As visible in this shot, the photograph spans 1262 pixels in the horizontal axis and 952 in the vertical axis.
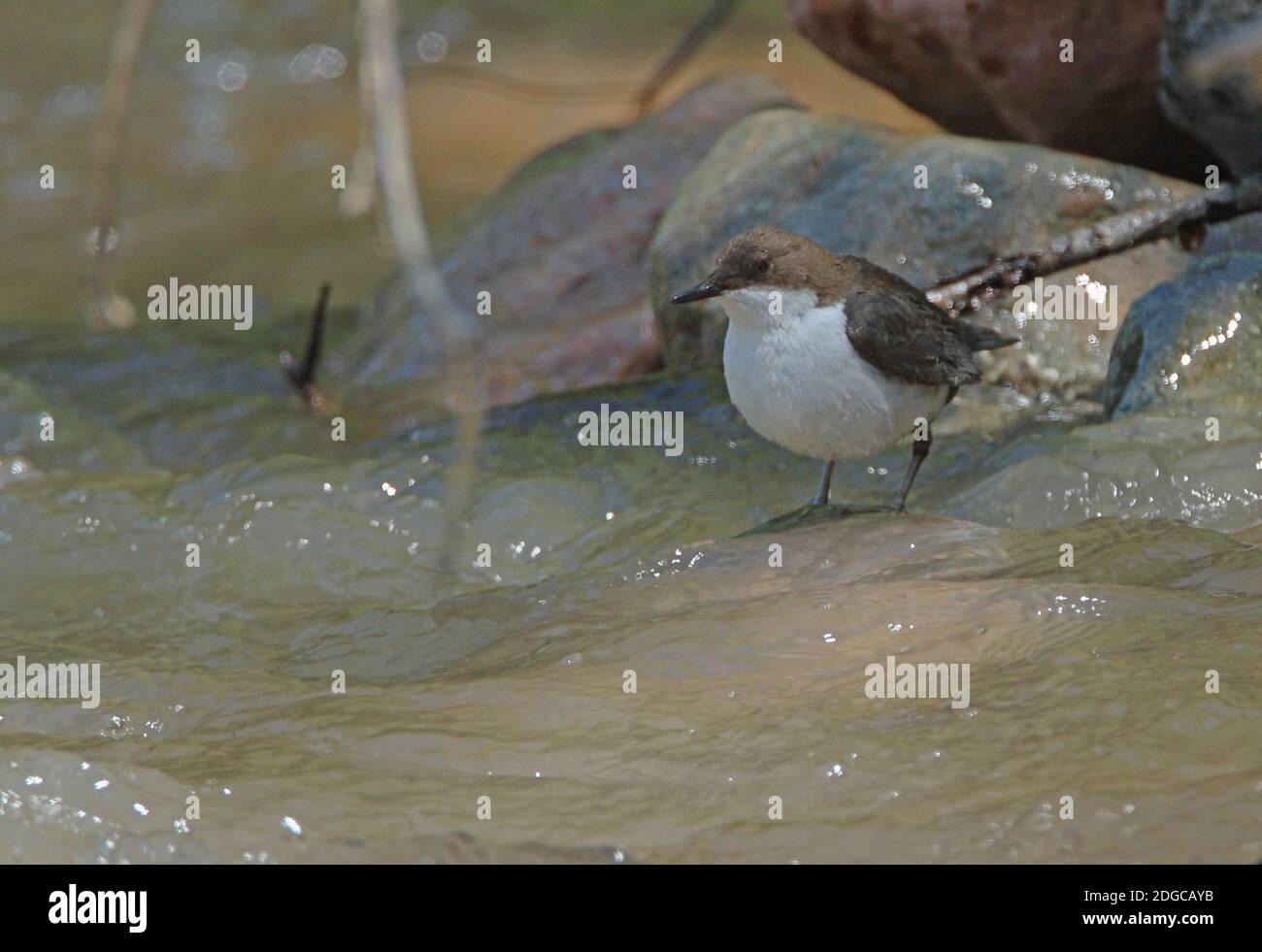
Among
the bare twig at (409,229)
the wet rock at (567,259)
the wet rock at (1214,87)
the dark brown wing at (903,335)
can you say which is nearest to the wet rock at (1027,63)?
the wet rock at (1214,87)

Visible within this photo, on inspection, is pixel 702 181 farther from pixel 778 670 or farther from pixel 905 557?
pixel 778 670

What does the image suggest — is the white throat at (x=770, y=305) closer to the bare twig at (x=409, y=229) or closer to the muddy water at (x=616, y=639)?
the muddy water at (x=616, y=639)

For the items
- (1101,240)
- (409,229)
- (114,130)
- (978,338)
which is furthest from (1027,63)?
(409,229)

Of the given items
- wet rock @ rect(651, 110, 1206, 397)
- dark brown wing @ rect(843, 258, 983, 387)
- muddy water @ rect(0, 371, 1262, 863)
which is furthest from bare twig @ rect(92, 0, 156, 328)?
wet rock @ rect(651, 110, 1206, 397)

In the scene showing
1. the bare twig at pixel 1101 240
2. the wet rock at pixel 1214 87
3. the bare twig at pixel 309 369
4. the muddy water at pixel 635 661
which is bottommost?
the muddy water at pixel 635 661

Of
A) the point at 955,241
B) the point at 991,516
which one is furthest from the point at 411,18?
the point at 991,516

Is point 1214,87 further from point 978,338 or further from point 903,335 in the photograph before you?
point 903,335

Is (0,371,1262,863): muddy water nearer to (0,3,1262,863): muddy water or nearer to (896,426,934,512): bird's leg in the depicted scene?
(0,3,1262,863): muddy water
